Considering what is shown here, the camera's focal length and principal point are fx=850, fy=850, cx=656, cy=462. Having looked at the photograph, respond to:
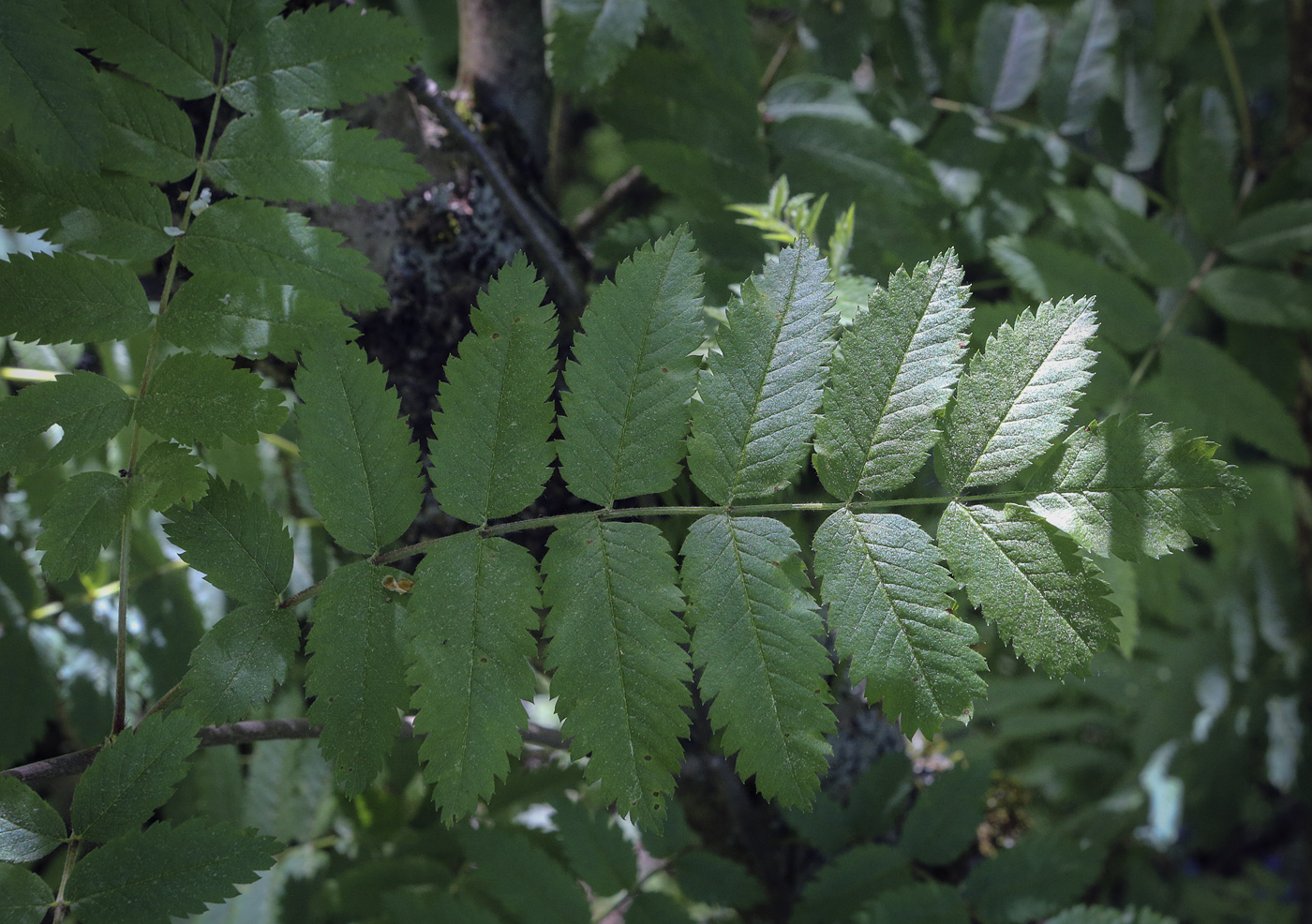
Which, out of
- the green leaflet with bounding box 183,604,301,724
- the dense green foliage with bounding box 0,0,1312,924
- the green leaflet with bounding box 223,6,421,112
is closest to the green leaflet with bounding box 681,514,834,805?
the dense green foliage with bounding box 0,0,1312,924

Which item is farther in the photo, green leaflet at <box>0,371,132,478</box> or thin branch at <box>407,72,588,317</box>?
thin branch at <box>407,72,588,317</box>

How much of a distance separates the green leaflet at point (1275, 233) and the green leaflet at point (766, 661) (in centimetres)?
127

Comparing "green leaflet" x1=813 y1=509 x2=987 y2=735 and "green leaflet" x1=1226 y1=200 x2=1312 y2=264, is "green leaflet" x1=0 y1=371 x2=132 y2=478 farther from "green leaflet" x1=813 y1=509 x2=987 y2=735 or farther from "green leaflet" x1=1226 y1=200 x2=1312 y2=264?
"green leaflet" x1=1226 y1=200 x2=1312 y2=264

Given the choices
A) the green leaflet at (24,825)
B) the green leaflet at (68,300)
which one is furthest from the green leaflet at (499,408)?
the green leaflet at (24,825)

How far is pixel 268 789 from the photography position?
1.46 metres

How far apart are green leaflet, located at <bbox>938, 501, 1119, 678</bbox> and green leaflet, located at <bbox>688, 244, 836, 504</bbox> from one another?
167 mm

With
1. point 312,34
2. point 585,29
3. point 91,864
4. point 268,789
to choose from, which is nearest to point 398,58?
point 312,34

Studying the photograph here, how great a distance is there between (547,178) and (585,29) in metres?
0.30

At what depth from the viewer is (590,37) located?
4.06ft

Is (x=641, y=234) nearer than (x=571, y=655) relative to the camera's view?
No

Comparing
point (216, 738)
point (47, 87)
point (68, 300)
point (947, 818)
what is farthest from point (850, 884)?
point (47, 87)

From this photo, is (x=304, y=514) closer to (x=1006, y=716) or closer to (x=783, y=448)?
(x=783, y=448)

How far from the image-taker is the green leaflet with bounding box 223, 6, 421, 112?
2.91 feet

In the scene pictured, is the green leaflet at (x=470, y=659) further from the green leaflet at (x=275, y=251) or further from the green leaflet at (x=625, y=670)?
the green leaflet at (x=275, y=251)
